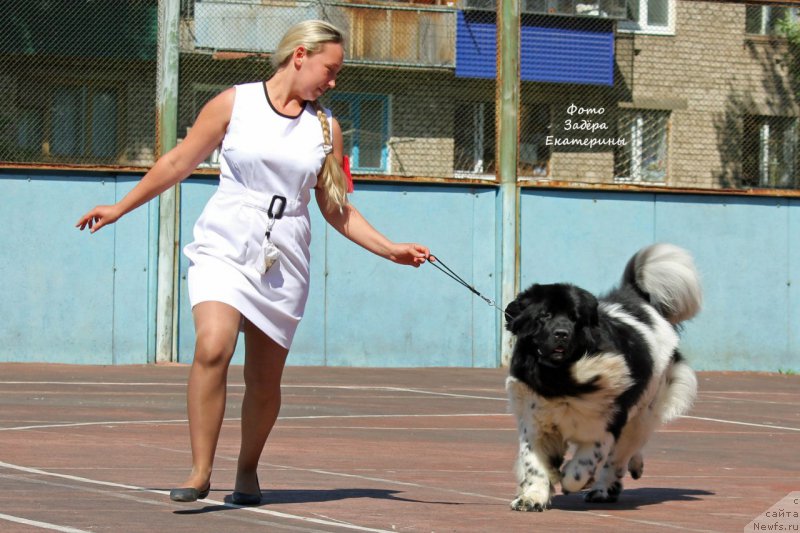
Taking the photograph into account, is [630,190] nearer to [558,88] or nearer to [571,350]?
[558,88]

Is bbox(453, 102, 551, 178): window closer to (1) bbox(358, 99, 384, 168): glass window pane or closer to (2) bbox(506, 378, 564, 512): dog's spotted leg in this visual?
(1) bbox(358, 99, 384, 168): glass window pane

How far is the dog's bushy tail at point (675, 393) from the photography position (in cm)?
841

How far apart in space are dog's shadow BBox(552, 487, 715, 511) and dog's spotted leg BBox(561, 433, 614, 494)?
9.6 inches

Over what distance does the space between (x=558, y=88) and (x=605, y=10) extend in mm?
3593

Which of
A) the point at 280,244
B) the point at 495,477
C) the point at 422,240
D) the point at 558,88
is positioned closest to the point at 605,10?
the point at 558,88

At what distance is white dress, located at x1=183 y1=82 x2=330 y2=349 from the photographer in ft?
22.3

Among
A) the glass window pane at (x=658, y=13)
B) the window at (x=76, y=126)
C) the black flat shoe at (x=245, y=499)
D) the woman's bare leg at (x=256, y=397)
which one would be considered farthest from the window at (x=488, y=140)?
the black flat shoe at (x=245, y=499)

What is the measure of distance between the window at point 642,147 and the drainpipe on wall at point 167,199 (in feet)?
21.3

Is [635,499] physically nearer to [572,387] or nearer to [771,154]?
[572,387]

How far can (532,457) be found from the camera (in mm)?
7359

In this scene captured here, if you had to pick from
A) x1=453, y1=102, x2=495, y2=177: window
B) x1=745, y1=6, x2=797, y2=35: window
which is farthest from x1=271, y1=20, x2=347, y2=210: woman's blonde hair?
x1=745, y1=6, x2=797, y2=35: window

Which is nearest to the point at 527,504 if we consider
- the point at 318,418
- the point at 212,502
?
the point at 212,502

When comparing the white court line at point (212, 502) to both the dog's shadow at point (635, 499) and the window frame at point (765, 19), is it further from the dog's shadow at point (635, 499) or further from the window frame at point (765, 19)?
the window frame at point (765, 19)

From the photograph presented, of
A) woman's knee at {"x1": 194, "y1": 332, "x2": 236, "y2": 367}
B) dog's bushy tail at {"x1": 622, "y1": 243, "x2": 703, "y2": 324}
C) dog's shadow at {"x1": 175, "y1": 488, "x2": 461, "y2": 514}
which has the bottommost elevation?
dog's shadow at {"x1": 175, "y1": 488, "x2": 461, "y2": 514}
